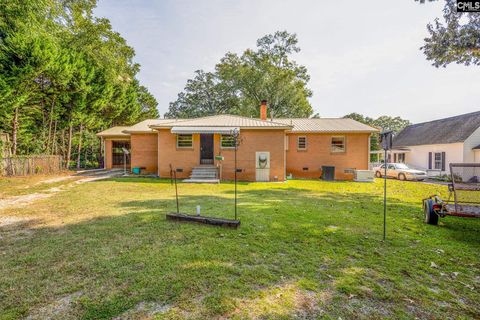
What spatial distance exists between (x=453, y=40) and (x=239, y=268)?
13583 mm

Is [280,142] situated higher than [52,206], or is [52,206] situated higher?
[280,142]

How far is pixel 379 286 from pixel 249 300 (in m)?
1.75

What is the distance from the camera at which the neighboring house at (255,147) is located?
14.9 m

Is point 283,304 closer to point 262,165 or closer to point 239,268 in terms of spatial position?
point 239,268

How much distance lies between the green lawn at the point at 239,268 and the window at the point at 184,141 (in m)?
9.51

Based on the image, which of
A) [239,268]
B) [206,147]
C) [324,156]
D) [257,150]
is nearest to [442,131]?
[324,156]

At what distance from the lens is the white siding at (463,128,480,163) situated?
18516 mm

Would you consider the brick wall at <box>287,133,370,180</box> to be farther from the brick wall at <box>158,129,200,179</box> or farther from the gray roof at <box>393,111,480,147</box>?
the gray roof at <box>393,111,480,147</box>

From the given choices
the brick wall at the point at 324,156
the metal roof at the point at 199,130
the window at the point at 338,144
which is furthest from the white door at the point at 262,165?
the window at the point at 338,144

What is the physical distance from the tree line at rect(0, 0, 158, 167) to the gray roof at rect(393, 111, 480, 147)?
102ft

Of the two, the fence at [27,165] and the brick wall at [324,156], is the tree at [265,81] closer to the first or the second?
the brick wall at [324,156]

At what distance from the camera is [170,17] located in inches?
483

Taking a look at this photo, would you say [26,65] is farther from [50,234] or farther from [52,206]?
[50,234]

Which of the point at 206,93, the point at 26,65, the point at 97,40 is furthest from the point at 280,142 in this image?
the point at 206,93
